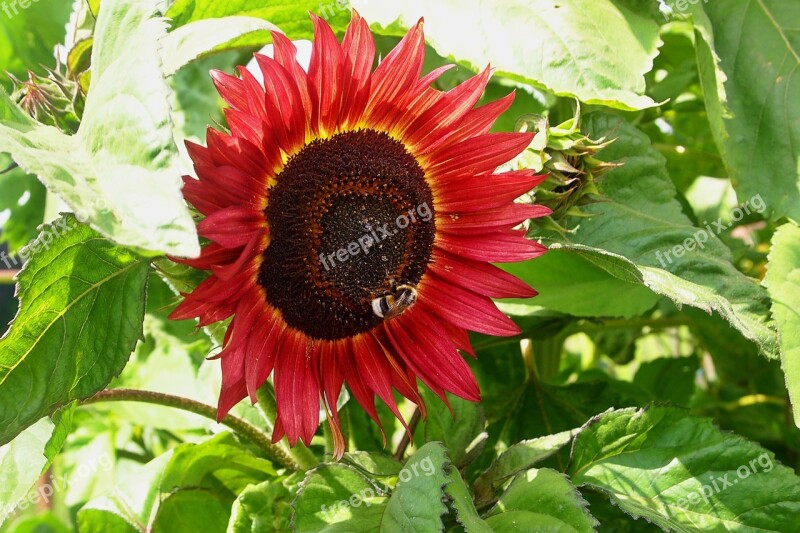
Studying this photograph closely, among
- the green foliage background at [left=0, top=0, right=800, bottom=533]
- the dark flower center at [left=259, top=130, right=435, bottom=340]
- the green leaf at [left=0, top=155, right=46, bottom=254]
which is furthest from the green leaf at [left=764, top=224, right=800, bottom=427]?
the green leaf at [left=0, top=155, right=46, bottom=254]

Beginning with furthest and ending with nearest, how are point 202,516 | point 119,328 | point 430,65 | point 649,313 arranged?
point 649,313 → point 430,65 → point 202,516 → point 119,328

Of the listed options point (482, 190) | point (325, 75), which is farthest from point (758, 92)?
point (325, 75)

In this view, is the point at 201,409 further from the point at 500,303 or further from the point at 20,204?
the point at 20,204

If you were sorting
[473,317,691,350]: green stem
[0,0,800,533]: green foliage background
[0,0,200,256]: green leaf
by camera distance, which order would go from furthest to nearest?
[473,317,691,350]: green stem, [0,0,800,533]: green foliage background, [0,0,200,256]: green leaf

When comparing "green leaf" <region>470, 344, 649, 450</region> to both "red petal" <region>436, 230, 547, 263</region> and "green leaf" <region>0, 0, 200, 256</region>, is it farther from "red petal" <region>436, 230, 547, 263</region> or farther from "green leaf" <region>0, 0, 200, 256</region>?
"green leaf" <region>0, 0, 200, 256</region>

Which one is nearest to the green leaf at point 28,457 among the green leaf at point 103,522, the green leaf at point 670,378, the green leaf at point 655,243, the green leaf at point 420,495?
the green leaf at point 103,522

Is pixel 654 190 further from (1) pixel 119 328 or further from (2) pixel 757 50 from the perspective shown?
(1) pixel 119 328

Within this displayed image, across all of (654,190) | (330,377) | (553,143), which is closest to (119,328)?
(330,377)
